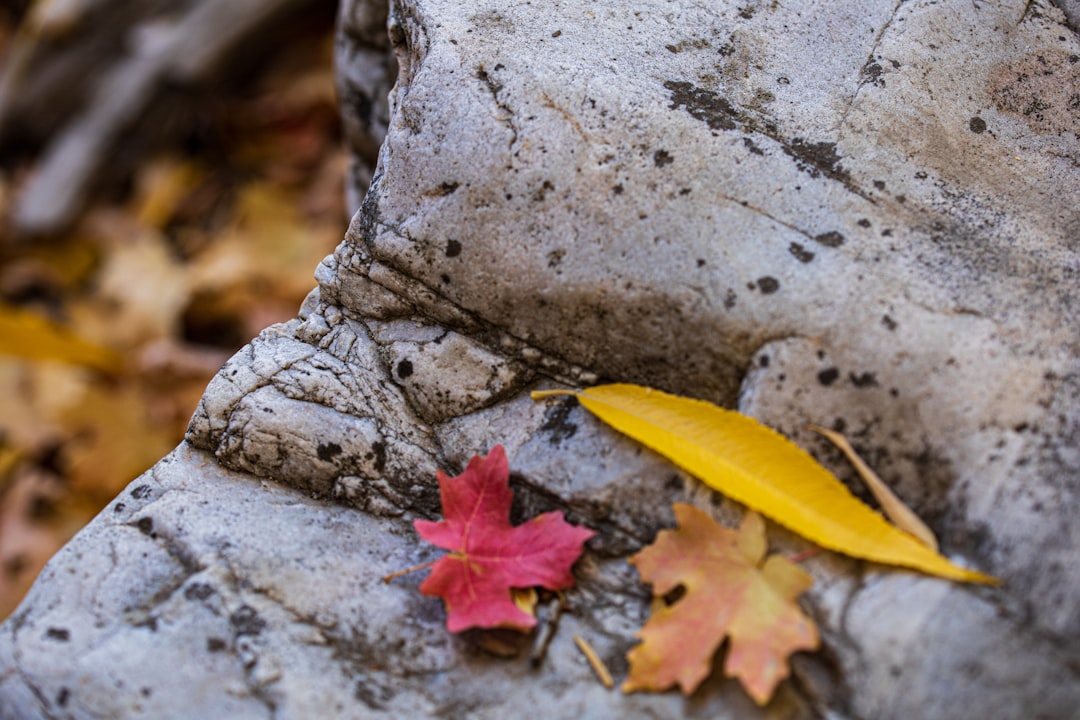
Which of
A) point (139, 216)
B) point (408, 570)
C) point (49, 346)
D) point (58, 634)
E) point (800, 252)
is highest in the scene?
point (800, 252)

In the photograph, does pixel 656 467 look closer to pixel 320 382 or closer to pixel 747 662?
pixel 747 662

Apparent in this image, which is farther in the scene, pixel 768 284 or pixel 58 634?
pixel 768 284

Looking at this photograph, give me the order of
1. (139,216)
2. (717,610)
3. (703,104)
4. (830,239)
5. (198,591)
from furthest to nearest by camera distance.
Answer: (139,216) → (703,104) → (830,239) → (198,591) → (717,610)

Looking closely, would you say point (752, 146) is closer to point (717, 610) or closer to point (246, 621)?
point (717, 610)

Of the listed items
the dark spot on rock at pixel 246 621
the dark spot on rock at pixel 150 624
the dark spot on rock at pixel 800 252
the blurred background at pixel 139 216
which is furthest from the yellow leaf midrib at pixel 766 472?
the blurred background at pixel 139 216

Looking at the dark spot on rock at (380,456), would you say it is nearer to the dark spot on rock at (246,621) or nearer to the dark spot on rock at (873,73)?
the dark spot on rock at (246,621)

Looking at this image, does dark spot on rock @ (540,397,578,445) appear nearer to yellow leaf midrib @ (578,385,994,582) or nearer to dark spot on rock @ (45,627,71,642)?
yellow leaf midrib @ (578,385,994,582)

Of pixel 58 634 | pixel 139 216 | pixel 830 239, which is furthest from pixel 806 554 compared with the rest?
pixel 139 216
